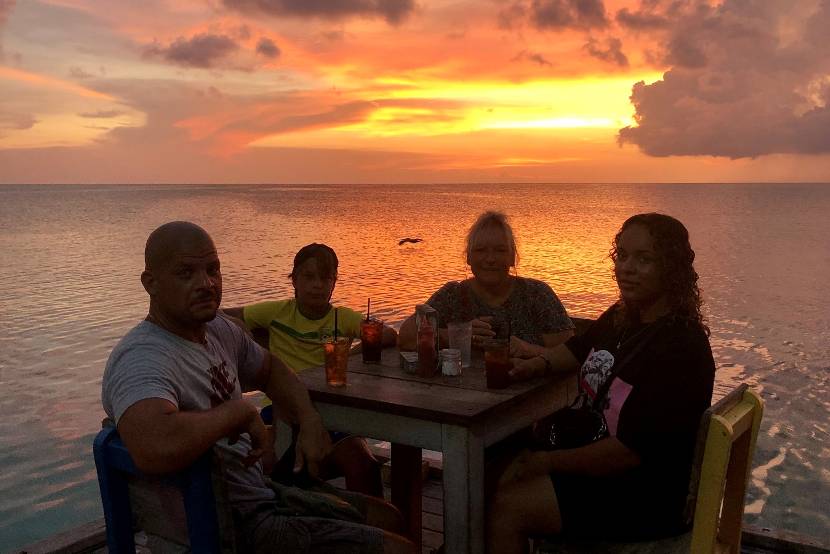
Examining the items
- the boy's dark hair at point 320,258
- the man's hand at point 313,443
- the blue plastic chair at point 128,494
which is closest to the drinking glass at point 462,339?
the man's hand at point 313,443

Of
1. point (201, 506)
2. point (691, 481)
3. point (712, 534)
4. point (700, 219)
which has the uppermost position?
point (201, 506)

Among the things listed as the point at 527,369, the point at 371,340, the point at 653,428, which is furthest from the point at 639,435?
the point at 371,340

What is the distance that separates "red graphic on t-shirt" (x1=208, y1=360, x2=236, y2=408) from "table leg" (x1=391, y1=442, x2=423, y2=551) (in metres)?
1.42

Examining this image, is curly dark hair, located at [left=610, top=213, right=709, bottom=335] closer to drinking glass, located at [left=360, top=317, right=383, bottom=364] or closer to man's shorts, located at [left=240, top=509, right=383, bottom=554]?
drinking glass, located at [left=360, top=317, right=383, bottom=364]

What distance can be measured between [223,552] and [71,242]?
3297 cm

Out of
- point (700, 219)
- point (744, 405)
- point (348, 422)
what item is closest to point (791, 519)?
point (744, 405)

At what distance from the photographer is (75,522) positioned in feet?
18.6

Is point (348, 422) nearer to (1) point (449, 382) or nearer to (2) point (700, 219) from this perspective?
(1) point (449, 382)

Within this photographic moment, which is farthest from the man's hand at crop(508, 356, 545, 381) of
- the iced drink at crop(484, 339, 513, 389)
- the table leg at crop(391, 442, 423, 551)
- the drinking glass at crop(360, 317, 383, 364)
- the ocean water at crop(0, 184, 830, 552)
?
the ocean water at crop(0, 184, 830, 552)

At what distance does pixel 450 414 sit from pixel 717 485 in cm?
91

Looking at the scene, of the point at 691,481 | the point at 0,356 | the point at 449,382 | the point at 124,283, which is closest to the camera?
the point at 691,481

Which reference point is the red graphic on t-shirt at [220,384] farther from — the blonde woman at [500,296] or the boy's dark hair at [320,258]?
the boy's dark hair at [320,258]

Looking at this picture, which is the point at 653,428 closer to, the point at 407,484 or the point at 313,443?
the point at 313,443

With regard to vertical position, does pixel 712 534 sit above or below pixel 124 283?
above
